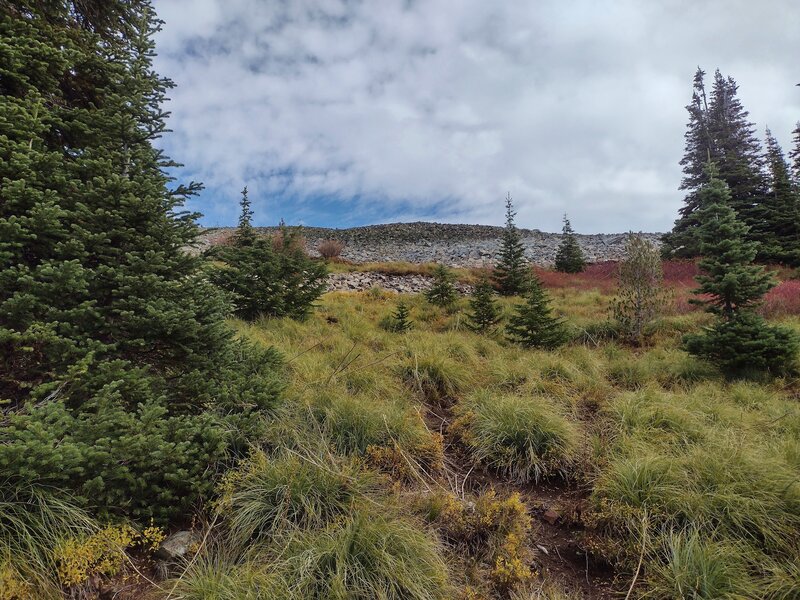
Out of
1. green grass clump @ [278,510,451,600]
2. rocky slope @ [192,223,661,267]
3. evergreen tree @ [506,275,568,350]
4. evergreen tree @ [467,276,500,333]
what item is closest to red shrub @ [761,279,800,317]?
evergreen tree @ [506,275,568,350]

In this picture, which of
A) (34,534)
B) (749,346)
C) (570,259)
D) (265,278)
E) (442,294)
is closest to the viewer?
(34,534)

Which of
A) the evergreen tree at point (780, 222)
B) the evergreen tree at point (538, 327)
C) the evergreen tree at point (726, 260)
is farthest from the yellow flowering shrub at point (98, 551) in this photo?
the evergreen tree at point (780, 222)

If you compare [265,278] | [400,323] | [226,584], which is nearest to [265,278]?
[265,278]

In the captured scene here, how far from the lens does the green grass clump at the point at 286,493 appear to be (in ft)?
8.41

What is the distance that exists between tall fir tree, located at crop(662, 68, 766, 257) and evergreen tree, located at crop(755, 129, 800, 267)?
0.59 metres

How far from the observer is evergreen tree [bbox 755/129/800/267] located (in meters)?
15.3

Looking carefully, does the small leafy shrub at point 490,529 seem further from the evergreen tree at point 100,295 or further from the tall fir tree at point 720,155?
the tall fir tree at point 720,155

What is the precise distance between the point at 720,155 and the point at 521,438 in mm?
30381

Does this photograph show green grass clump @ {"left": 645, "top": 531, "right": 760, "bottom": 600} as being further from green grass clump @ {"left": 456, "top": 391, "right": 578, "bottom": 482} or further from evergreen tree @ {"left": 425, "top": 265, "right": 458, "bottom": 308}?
evergreen tree @ {"left": 425, "top": 265, "right": 458, "bottom": 308}

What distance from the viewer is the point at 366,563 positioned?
7.32 feet

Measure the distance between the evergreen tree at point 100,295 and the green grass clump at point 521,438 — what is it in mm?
2219

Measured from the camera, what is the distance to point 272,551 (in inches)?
93.2

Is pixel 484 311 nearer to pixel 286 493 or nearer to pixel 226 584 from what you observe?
pixel 286 493

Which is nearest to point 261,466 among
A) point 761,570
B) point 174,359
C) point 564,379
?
point 174,359
